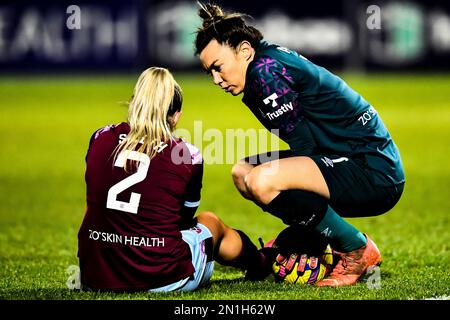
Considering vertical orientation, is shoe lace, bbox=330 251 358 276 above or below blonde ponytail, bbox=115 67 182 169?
below

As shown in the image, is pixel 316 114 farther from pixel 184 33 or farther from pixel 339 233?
pixel 184 33

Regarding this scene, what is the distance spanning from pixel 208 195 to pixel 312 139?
3.99 meters

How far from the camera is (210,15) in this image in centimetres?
534

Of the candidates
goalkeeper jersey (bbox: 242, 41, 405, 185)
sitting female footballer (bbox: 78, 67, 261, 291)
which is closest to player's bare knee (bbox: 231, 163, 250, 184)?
goalkeeper jersey (bbox: 242, 41, 405, 185)

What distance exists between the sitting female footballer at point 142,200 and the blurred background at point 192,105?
0.28 metres

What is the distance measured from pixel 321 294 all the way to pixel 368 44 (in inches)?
741

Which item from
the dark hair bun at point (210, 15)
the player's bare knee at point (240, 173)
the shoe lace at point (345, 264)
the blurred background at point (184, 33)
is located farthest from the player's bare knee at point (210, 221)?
the blurred background at point (184, 33)

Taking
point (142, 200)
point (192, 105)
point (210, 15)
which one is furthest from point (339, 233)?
point (192, 105)

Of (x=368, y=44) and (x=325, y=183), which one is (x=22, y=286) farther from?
(x=368, y=44)

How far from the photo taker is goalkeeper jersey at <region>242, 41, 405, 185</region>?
17.0 feet

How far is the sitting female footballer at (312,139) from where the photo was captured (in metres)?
5.13

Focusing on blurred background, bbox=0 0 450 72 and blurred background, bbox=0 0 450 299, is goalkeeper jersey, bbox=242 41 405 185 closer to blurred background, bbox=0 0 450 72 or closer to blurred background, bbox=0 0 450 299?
blurred background, bbox=0 0 450 299

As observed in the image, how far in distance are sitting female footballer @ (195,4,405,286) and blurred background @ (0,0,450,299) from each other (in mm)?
389
